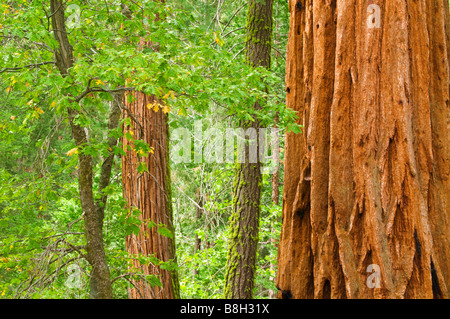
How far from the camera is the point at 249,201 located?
7.25 meters

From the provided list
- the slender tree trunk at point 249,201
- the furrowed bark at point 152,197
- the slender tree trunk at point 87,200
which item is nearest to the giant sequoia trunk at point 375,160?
the slender tree trunk at point 87,200

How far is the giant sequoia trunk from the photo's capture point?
2.76m

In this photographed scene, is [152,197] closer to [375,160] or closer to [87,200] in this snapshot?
[87,200]

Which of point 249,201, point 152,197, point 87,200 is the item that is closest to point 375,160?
point 87,200

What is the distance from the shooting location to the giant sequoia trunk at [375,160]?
276cm

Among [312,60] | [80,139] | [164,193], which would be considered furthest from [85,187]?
[312,60]

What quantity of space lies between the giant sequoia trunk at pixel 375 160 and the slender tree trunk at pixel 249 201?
Result: 3735 mm

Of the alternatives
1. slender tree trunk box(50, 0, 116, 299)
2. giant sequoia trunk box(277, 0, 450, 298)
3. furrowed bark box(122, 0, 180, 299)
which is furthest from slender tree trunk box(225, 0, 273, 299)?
giant sequoia trunk box(277, 0, 450, 298)

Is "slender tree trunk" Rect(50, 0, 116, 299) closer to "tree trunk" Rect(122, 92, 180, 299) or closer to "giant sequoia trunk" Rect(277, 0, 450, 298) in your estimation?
"giant sequoia trunk" Rect(277, 0, 450, 298)

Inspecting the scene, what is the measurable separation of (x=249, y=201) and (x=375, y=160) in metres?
4.46

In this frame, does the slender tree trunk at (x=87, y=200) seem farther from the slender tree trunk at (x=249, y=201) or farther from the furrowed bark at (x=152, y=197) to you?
the slender tree trunk at (x=249, y=201)

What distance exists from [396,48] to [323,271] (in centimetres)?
171

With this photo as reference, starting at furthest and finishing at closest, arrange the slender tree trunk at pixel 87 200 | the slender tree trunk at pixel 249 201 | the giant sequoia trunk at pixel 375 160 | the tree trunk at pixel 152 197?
the slender tree trunk at pixel 249 201 → the tree trunk at pixel 152 197 → the slender tree trunk at pixel 87 200 → the giant sequoia trunk at pixel 375 160
